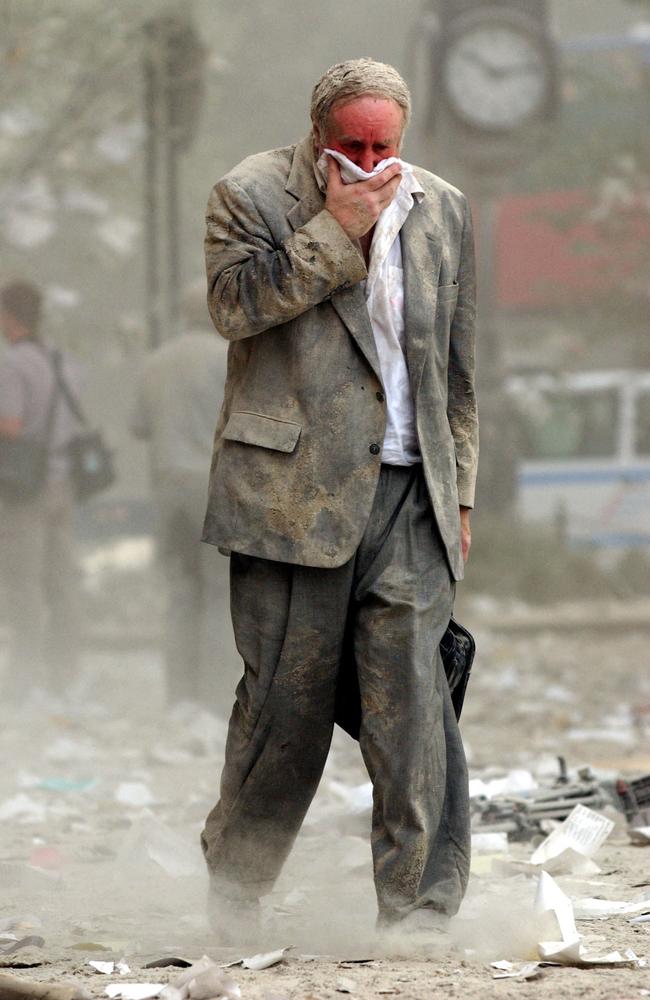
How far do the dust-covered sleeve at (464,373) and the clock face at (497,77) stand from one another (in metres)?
8.64

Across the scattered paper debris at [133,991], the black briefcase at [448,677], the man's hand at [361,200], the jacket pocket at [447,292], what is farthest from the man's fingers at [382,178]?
the scattered paper debris at [133,991]

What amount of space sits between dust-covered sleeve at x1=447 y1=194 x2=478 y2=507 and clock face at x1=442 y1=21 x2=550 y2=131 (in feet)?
28.3

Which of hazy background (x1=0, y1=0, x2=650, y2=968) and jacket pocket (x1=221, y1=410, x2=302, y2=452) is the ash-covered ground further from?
jacket pocket (x1=221, y1=410, x2=302, y2=452)

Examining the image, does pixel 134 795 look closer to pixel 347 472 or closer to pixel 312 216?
pixel 347 472

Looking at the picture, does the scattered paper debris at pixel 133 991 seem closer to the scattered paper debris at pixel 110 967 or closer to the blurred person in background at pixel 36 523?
the scattered paper debris at pixel 110 967

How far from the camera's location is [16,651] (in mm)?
9148

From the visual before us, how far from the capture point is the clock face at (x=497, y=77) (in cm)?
1241

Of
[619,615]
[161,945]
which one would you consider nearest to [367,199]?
[161,945]

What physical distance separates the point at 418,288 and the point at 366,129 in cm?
37

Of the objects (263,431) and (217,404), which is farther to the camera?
(217,404)

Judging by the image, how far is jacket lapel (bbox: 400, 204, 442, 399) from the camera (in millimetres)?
3844

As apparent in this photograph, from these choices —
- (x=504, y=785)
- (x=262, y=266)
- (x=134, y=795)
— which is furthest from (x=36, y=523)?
(x=262, y=266)

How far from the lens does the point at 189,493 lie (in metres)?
8.47

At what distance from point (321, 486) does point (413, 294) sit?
0.46 meters
